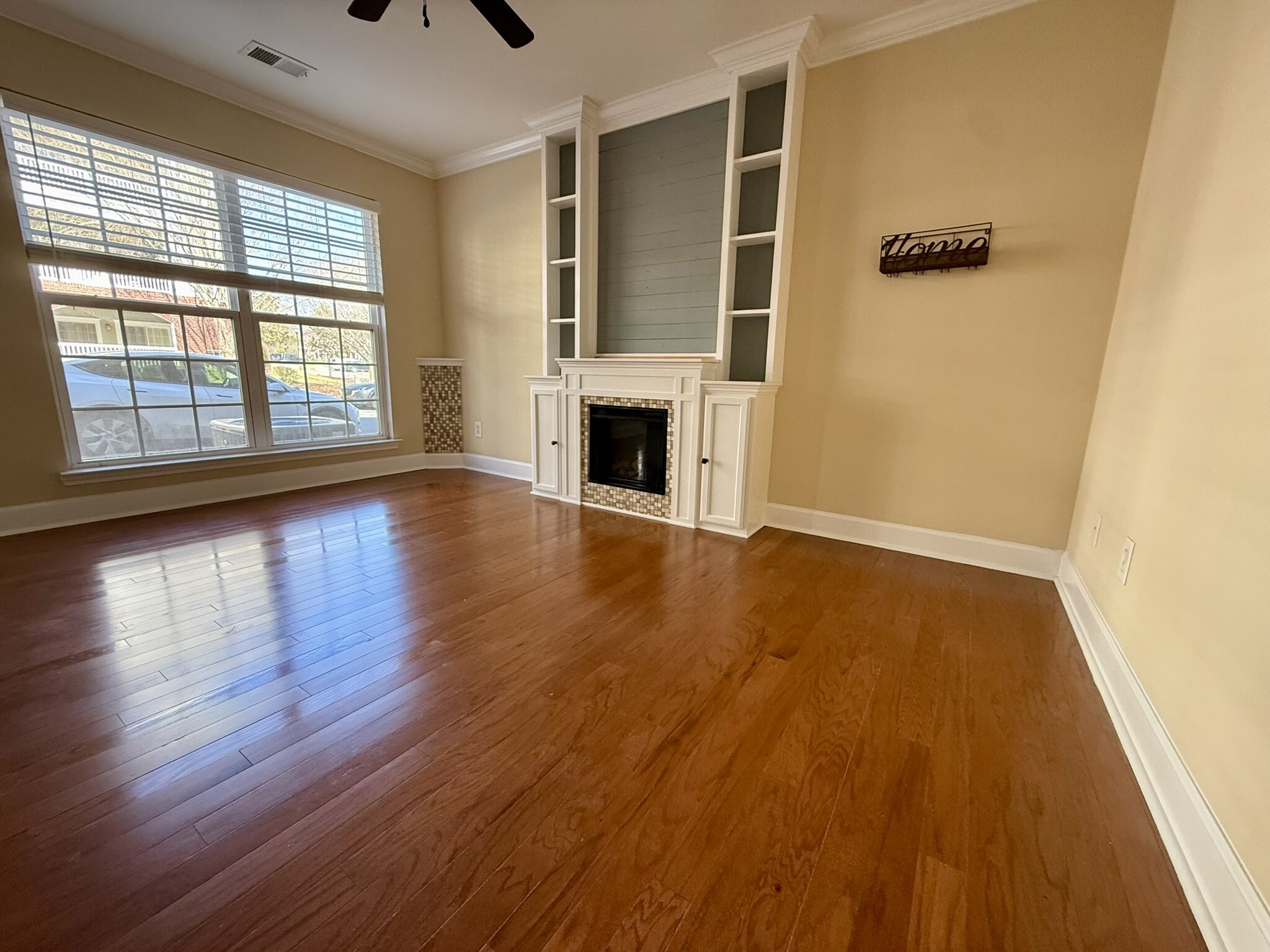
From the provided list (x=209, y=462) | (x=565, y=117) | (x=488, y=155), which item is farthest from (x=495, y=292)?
(x=209, y=462)

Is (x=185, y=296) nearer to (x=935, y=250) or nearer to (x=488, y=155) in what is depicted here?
(x=488, y=155)

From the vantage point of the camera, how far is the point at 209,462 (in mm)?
3668

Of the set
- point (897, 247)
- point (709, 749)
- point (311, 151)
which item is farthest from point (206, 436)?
point (897, 247)

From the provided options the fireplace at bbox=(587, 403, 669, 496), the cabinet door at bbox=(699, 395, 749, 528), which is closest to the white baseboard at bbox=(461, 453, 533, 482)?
the fireplace at bbox=(587, 403, 669, 496)

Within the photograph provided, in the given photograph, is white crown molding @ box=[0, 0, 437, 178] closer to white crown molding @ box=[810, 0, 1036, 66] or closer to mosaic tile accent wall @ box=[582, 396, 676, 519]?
mosaic tile accent wall @ box=[582, 396, 676, 519]

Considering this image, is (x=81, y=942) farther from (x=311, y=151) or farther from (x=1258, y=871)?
(x=311, y=151)

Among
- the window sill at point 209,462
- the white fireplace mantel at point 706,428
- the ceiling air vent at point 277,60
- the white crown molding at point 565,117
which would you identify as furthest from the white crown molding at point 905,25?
the window sill at point 209,462

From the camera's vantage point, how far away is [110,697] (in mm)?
1544

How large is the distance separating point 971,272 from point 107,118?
5.20 meters

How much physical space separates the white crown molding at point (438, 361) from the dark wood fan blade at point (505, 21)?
2.99 m

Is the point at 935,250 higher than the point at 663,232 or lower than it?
lower

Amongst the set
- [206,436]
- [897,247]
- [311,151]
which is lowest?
[206,436]

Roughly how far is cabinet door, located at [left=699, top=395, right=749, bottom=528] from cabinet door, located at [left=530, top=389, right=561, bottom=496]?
1312mm

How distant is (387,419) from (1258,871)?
17.9 feet
